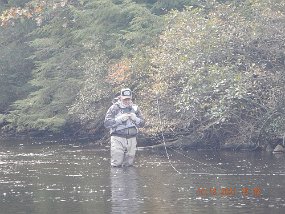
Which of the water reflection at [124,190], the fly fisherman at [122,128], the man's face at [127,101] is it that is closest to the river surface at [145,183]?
the water reflection at [124,190]

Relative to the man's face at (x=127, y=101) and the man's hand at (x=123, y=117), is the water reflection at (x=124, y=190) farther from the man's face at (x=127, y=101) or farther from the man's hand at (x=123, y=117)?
the man's face at (x=127, y=101)

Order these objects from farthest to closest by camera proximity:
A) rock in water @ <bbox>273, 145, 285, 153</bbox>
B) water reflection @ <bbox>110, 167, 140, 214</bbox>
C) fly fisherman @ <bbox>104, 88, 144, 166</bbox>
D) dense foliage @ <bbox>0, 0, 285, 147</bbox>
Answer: rock in water @ <bbox>273, 145, 285, 153</bbox>, dense foliage @ <bbox>0, 0, 285, 147</bbox>, fly fisherman @ <bbox>104, 88, 144, 166</bbox>, water reflection @ <bbox>110, 167, 140, 214</bbox>

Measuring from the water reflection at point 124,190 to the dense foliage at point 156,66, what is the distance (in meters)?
3.64

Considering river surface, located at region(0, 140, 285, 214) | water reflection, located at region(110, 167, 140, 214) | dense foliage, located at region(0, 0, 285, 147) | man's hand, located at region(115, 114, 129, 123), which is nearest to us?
water reflection, located at region(110, 167, 140, 214)

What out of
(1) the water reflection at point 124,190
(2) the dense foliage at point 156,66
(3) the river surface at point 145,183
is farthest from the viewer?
(2) the dense foliage at point 156,66

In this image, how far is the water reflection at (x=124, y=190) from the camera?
1408 centimetres

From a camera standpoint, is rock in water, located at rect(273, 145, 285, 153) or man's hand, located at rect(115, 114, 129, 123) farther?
rock in water, located at rect(273, 145, 285, 153)

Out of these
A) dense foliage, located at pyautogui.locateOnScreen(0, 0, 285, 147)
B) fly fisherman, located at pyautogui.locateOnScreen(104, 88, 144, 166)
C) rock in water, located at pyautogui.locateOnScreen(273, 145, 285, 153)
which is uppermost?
dense foliage, located at pyautogui.locateOnScreen(0, 0, 285, 147)

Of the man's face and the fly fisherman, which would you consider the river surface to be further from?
the man's face

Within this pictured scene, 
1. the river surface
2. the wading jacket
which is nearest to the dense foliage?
the river surface

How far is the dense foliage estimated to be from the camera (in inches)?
873

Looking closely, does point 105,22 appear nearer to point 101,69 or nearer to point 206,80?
point 101,69

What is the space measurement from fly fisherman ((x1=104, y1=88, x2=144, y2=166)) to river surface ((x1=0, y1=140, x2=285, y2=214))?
14.1 inches

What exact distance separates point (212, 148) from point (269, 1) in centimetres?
419
